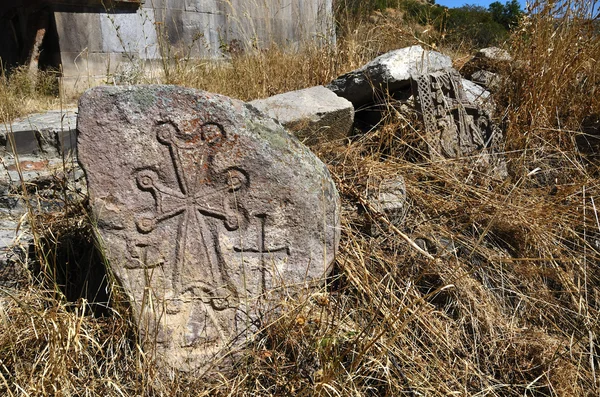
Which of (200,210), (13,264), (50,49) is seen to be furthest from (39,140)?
(50,49)

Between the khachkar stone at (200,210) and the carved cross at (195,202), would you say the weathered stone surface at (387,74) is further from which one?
the carved cross at (195,202)

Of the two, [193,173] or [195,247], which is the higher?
[193,173]

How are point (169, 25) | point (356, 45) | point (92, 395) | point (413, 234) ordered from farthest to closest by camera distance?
point (169, 25) < point (356, 45) < point (413, 234) < point (92, 395)

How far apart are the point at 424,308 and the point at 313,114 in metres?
1.33

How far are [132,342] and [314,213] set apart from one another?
2.65ft

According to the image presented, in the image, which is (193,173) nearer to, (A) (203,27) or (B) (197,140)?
(B) (197,140)

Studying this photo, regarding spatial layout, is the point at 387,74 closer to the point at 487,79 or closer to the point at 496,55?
the point at 487,79

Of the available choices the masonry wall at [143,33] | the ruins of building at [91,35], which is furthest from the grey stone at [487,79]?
the ruins of building at [91,35]

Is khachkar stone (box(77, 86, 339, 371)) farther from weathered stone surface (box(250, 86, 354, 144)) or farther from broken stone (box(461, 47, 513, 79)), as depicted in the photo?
broken stone (box(461, 47, 513, 79))

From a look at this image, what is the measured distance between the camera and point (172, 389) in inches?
68.4

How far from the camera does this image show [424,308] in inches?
81.5

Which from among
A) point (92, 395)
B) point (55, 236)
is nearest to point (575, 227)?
point (92, 395)

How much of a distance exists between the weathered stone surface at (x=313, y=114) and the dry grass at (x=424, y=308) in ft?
0.36

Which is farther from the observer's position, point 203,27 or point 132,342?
point 203,27
